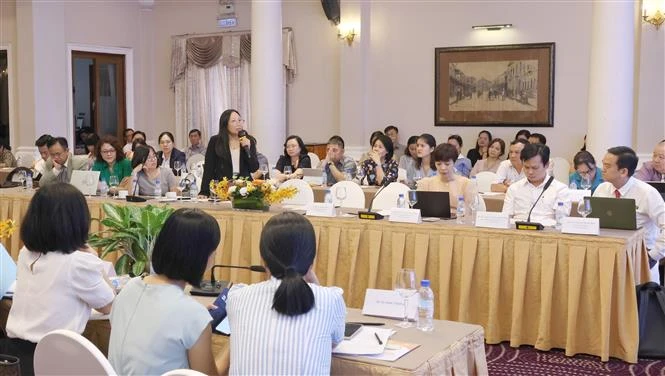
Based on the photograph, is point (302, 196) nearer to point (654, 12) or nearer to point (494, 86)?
point (494, 86)

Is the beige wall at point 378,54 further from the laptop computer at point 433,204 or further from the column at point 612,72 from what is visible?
the laptop computer at point 433,204

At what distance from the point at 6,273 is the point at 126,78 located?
10.7 metres

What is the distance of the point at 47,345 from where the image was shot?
2.18 metres

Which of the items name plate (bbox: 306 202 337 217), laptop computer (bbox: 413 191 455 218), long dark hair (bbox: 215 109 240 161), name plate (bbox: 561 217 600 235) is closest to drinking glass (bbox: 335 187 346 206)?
long dark hair (bbox: 215 109 240 161)

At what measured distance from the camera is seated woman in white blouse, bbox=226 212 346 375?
227 centimetres

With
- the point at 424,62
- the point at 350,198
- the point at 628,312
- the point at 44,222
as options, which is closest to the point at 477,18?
the point at 424,62

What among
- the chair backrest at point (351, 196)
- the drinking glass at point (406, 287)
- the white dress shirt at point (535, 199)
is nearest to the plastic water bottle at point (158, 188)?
the chair backrest at point (351, 196)

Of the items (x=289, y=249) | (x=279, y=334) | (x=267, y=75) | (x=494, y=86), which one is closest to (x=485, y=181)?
(x=494, y=86)

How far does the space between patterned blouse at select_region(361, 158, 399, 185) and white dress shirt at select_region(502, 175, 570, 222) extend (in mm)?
2241

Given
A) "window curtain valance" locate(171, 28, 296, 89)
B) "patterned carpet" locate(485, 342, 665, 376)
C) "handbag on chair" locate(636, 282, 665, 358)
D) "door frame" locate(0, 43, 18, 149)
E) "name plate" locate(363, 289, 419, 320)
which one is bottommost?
"patterned carpet" locate(485, 342, 665, 376)

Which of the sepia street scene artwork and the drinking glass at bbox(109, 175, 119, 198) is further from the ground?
the sepia street scene artwork

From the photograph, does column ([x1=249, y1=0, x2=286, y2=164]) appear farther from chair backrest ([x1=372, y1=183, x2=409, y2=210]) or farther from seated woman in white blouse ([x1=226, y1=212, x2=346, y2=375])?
seated woman in white blouse ([x1=226, y1=212, x2=346, y2=375])

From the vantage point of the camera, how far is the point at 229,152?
20.7 ft

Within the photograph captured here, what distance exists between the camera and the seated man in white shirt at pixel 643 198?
5000 mm
